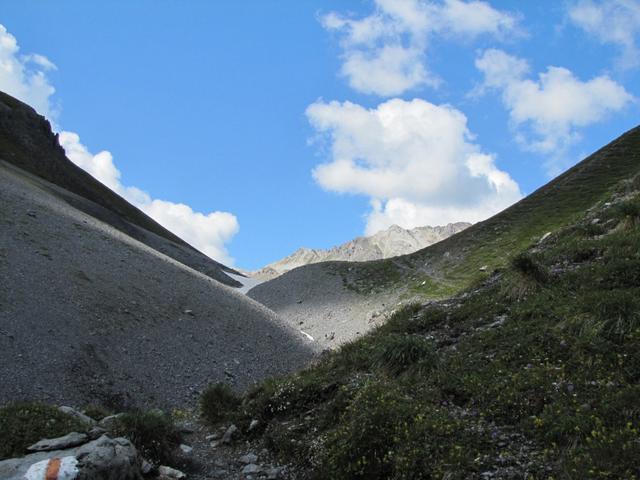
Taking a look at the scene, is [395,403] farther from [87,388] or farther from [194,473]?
[87,388]

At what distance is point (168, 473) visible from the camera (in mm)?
7789

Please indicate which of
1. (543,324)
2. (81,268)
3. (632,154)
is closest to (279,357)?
(81,268)

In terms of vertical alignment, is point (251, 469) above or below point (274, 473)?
below

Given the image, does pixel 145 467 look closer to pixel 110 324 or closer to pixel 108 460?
pixel 108 460

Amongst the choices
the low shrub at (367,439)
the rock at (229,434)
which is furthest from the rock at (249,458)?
the low shrub at (367,439)

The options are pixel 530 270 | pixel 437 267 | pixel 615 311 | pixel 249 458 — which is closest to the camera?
pixel 615 311

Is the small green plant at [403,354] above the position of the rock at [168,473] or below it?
above

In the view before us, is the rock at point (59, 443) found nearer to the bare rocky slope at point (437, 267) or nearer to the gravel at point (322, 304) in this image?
the gravel at point (322, 304)

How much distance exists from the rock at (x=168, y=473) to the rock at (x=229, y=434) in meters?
2.02

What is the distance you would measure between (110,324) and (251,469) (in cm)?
1517

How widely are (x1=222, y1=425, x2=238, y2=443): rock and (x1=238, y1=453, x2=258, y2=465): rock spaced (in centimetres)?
98

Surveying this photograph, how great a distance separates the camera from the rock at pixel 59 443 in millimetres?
6812

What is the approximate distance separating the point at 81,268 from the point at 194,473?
65.8ft

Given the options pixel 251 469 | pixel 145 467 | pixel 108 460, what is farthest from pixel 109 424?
pixel 251 469
